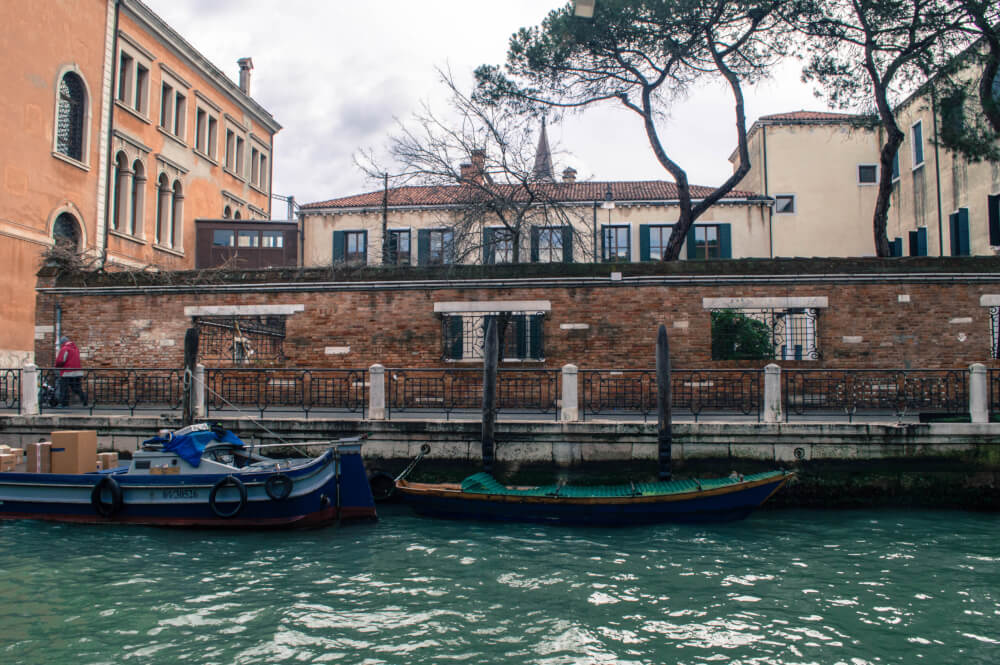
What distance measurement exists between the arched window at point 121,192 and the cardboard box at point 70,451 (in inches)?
624

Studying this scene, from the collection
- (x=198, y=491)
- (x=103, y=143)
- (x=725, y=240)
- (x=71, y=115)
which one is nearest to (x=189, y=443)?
(x=198, y=491)

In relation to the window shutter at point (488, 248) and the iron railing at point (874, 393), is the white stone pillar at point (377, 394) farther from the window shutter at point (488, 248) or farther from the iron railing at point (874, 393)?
the window shutter at point (488, 248)

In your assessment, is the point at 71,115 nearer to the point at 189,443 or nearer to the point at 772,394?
the point at 189,443

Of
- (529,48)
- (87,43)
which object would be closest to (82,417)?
(529,48)

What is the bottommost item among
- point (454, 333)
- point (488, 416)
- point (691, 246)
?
point (488, 416)

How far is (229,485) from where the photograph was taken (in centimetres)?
914

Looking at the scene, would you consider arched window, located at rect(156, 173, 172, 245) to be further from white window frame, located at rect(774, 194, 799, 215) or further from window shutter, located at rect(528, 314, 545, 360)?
white window frame, located at rect(774, 194, 799, 215)

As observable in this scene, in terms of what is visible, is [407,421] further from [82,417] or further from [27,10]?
[27,10]

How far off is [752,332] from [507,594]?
887cm

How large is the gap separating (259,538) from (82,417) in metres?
4.39

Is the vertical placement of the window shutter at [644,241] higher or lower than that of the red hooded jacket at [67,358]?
higher

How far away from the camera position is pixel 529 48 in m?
17.6

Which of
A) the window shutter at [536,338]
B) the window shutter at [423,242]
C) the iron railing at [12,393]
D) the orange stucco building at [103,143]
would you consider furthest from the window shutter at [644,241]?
the iron railing at [12,393]

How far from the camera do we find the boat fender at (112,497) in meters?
9.28
